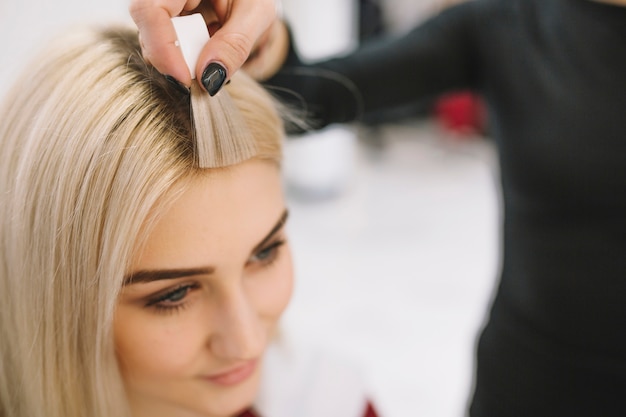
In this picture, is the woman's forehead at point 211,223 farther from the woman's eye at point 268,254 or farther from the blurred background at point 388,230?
the blurred background at point 388,230

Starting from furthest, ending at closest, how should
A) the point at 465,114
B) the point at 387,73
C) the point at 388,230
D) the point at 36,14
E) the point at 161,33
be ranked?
1. the point at 465,114
2. the point at 388,230
3. the point at 36,14
4. the point at 387,73
5. the point at 161,33

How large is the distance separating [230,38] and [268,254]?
32 cm

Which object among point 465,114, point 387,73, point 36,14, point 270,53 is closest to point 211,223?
point 270,53

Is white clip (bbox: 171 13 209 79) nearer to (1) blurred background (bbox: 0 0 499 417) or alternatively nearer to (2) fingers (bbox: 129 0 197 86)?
(2) fingers (bbox: 129 0 197 86)

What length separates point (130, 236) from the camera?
694 mm

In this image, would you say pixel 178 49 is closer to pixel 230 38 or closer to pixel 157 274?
pixel 230 38

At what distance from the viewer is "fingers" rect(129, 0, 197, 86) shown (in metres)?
0.62

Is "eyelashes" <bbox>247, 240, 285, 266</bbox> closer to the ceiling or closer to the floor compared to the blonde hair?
closer to the floor

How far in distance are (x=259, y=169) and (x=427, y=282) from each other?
2098mm

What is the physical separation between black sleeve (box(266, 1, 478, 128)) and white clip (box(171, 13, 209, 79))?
0.29m

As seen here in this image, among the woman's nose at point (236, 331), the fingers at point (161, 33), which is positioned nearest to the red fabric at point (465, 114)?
the woman's nose at point (236, 331)

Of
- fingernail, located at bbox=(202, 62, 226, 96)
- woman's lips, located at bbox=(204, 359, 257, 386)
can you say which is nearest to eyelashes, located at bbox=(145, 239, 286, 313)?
woman's lips, located at bbox=(204, 359, 257, 386)

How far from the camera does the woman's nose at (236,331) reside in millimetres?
769

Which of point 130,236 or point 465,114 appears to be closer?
point 130,236
